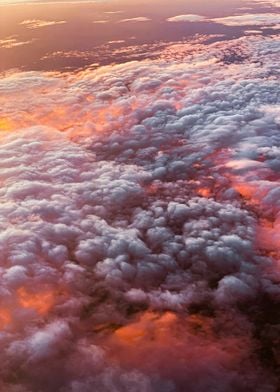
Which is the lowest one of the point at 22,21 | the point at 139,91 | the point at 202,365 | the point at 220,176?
the point at 202,365

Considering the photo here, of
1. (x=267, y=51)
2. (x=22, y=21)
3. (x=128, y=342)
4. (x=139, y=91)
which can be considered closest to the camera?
(x=128, y=342)

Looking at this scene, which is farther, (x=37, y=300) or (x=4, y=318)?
(x=37, y=300)

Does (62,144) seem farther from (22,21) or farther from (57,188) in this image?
(22,21)

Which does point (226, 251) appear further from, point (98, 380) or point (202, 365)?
point (98, 380)

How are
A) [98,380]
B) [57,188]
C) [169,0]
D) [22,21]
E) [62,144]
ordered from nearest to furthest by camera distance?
[98,380] → [57,188] → [62,144] → [22,21] → [169,0]

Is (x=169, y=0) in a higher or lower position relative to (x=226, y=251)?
higher

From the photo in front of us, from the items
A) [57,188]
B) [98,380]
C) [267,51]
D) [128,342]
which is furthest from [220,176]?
[267,51]

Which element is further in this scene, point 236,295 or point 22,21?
point 22,21

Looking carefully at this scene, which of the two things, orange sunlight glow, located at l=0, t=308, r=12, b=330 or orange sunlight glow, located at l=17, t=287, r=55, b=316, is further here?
orange sunlight glow, located at l=17, t=287, r=55, b=316

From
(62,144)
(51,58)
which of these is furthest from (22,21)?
(62,144)

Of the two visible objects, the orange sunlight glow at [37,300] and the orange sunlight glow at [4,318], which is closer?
the orange sunlight glow at [4,318]
